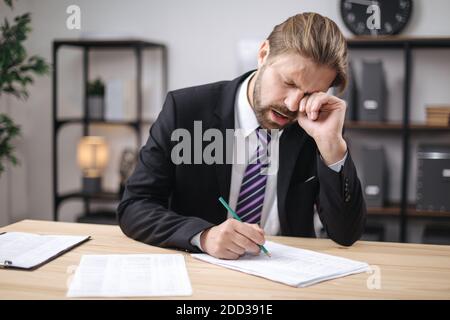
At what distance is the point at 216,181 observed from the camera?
1.78 metres

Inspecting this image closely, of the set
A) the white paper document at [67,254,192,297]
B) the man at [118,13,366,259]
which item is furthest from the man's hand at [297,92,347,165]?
the white paper document at [67,254,192,297]

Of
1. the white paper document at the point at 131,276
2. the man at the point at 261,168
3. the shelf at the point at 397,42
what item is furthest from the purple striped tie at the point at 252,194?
the shelf at the point at 397,42

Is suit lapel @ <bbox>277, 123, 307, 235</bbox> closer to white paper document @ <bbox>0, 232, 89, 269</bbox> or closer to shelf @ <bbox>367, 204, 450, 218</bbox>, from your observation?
white paper document @ <bbox>0, 232, 89, 269</bbox>

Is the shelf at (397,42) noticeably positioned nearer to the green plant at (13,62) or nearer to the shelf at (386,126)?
the shelf at (386,126)

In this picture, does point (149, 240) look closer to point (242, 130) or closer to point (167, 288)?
point (167, 288)

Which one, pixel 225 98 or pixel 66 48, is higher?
pixel 66 48

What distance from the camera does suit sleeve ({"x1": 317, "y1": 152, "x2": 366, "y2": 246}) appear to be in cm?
157

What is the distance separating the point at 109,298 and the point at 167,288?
4.5 inches

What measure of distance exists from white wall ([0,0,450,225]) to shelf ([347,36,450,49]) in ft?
0.59

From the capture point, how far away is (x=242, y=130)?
1839 millimetres

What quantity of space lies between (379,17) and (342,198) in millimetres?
2275
